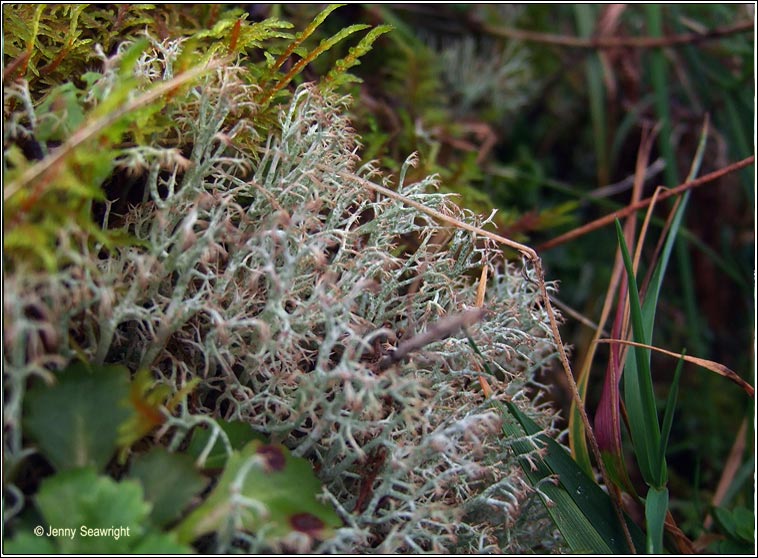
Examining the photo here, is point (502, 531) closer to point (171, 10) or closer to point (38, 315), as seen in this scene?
point (38, 315)

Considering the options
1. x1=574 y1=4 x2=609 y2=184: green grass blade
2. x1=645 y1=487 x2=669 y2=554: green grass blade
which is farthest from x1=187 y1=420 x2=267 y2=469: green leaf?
x1=574 y1=4 x2=609 y2=184: green grass blade

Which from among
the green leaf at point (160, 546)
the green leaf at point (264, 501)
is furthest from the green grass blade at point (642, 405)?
the green leaf at point (160, 546)

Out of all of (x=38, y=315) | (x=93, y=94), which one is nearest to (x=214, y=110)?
(x=93, y=94)

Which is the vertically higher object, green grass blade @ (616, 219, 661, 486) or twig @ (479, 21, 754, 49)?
twig @ (479, 21, 754, 49)

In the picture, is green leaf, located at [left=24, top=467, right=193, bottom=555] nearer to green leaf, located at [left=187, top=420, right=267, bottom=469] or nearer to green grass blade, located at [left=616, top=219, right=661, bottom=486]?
green leaf, located at [left=187, top=420, right=267, bottom=469]

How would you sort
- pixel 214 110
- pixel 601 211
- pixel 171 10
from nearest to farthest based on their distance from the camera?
1. pixel 214 110
2. pixel 171 10
3. pixel 601 211

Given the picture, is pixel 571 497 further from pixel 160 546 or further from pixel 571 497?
pixel 160 546
